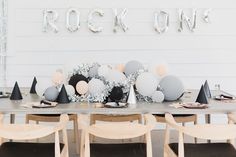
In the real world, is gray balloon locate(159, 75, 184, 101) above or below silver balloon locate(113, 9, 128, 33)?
Answer: below

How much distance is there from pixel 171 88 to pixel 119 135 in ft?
2.62

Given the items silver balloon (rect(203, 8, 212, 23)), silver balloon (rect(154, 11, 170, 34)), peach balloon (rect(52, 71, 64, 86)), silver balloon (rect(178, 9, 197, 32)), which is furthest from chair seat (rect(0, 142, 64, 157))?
silver balloon (rect(203, 8, 212, 23))

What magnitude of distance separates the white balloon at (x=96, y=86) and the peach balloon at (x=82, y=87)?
0.11ft

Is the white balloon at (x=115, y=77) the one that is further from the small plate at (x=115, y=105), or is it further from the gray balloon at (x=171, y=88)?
the gray balloon at (x=171, y=88)

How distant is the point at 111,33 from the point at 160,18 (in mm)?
626

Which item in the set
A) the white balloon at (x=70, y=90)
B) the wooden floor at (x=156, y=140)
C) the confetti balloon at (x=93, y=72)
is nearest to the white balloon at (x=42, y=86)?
the white balloon at (x=70, y=90)

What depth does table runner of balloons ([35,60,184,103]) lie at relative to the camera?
8.82ft

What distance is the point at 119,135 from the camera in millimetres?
2076

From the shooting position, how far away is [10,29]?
450cm

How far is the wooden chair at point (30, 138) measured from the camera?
2.02 meters

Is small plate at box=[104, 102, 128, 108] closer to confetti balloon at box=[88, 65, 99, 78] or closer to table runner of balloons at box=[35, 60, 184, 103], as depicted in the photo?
table runner of balloons at box=[35, 60, 184, 103]

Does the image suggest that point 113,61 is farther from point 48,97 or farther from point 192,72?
point 48,97

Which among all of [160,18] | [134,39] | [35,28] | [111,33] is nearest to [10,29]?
[35,28]

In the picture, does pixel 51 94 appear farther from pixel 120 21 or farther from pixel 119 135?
pixel 120 21
